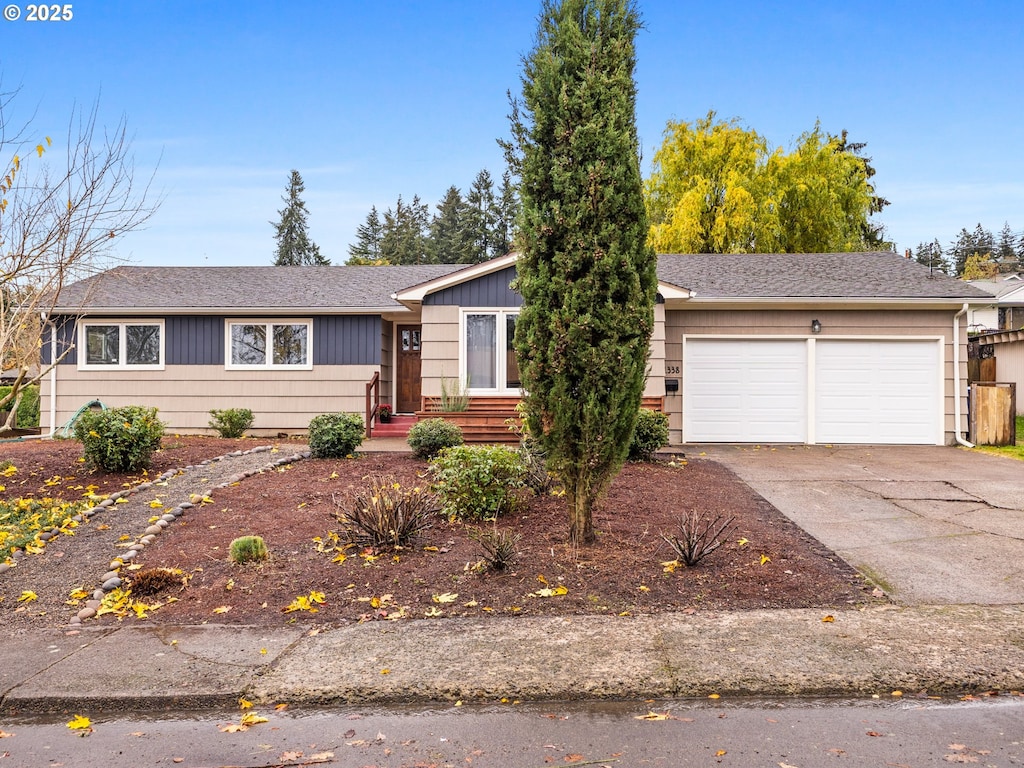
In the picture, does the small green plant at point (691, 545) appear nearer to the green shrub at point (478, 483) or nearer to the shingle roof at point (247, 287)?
the green shrub at point (478, 483)

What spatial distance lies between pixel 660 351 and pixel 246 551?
862cm

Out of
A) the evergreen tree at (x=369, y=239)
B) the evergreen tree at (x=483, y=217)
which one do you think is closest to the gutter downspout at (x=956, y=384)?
the evergreen tree at (x=483, y=217)

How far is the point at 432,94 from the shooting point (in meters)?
13.5

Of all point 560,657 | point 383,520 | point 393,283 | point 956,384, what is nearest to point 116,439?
point 383,520

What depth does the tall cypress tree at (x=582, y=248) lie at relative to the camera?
4.97 m

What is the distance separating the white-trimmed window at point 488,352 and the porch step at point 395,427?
1.67 meters

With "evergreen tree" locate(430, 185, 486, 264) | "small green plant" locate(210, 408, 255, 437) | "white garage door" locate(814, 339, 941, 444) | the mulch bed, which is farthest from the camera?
"evergreen tree" locate(430, 185, 486, 264)

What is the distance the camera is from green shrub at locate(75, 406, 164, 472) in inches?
309

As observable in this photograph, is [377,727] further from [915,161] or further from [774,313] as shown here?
[915,161]

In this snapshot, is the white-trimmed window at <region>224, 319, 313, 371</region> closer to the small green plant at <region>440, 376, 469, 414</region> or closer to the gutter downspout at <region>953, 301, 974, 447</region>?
the small green plant at <region>440, 376, 469, 414</region>

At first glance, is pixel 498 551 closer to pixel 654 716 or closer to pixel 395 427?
pixel 654 716

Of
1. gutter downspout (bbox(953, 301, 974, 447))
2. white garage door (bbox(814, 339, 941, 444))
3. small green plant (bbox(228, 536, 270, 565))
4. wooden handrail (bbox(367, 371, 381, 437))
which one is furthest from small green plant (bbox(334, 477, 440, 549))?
gutter downspout (bbox(953, 301, 974, 447))

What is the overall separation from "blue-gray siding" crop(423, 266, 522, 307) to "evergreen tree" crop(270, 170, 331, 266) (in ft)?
125

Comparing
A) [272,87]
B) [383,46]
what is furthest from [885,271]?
[272,87]
